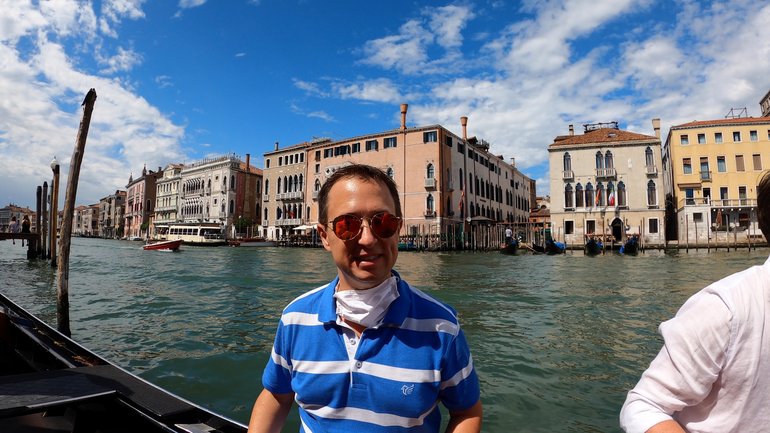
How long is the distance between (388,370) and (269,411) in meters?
0.48

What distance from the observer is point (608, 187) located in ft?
105

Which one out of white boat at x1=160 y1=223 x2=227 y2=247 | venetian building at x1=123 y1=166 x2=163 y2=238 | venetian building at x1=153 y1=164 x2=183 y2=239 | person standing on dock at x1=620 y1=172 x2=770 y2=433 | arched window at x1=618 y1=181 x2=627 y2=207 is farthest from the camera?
venetian building at x1=123 y1=166 x2=163 y2=238

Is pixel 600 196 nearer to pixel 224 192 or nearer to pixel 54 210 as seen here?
pixel 54 210

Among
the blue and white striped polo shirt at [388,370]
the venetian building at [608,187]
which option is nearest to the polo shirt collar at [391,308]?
the blue and white striped polo shirt at [388,370]

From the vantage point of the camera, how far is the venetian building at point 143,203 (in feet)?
216

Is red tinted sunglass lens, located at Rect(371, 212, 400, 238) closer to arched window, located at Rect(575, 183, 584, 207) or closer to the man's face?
the man's face

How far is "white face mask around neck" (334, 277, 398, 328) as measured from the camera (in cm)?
115

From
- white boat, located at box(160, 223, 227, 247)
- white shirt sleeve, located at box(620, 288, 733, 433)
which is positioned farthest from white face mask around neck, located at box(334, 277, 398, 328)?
white boat, located at box(160, 223, 227, 247)

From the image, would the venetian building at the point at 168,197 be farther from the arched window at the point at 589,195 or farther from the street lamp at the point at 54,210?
A: the arched window at the point at 589,195

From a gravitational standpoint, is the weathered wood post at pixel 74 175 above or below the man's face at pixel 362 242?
above

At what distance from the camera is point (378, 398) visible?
3.71ft

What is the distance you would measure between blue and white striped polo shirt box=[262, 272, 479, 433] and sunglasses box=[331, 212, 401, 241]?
0.17 meters

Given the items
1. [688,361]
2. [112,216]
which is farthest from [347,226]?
[112,216]

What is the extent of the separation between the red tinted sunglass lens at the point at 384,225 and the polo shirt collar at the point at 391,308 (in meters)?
0.15
